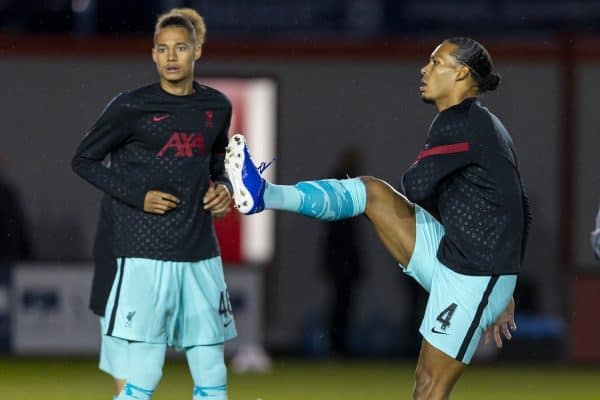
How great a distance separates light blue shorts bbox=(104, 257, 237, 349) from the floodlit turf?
11.9 ft

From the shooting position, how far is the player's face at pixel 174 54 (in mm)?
6824

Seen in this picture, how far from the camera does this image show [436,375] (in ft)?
22.2

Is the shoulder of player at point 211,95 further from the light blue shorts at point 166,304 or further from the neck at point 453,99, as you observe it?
the neck at point 453,99

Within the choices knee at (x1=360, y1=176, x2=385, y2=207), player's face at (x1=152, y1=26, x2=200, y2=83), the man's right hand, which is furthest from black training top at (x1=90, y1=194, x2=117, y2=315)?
knee at (x1=360, y1=176, x2=385, y2=207)

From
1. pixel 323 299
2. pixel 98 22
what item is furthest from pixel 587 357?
pixel 98 22

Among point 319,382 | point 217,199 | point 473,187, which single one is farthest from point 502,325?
point 319,382

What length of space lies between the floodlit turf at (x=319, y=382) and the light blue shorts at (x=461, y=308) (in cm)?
387

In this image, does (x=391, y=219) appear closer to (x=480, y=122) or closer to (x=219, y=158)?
(x=480, y=122)

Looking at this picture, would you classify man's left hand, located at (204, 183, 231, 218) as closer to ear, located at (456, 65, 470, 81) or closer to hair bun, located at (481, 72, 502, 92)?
ear, located at (456, 65, 470, 81)

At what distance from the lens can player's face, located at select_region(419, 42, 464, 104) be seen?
688 centimetres

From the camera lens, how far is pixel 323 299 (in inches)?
632

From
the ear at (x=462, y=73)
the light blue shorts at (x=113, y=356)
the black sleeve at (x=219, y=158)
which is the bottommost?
the light blue shorts at (x=113, y=356)

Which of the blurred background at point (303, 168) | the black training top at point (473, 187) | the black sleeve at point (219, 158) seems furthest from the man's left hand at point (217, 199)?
the blurred background at point (303, 168)

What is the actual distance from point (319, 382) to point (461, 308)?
5242 millimetres
